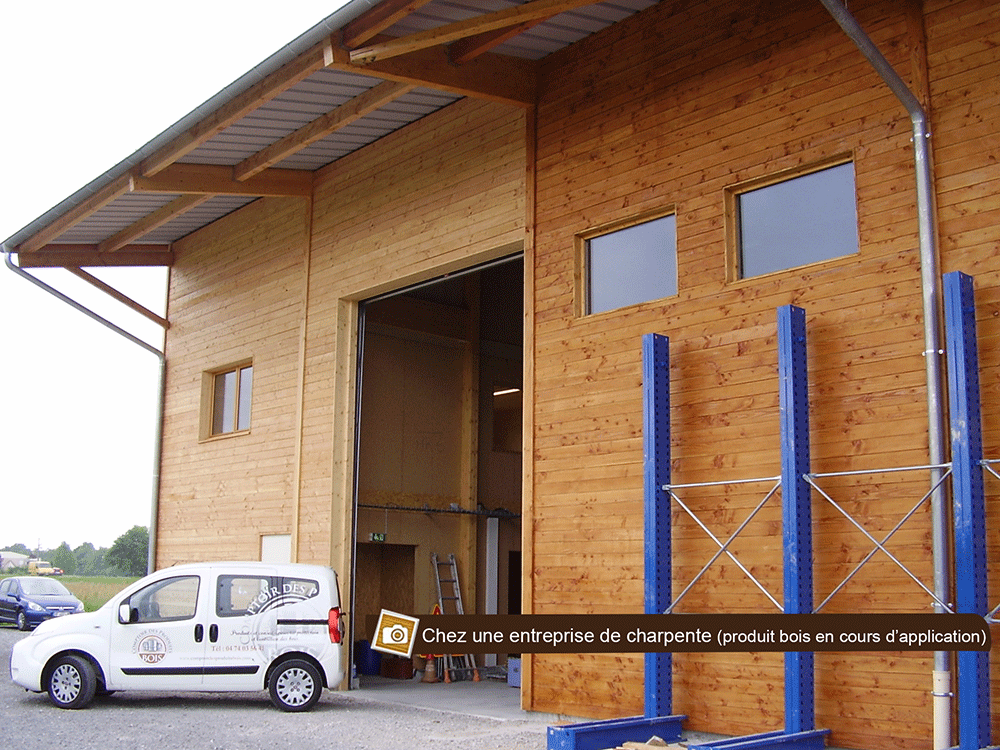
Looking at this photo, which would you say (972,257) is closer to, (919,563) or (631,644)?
(919,563)

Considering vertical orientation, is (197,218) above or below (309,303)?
above

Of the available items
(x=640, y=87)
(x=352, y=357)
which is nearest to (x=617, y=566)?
(x=640, y=87)

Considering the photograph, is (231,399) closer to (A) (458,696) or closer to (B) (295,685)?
(A) (458,696)

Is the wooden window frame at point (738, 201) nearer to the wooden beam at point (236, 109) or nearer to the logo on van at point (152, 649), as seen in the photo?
the wooden beam at point (236, 109)

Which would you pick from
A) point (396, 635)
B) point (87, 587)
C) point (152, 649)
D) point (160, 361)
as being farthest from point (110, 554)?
point (396, 635)

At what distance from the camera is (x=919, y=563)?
771cm

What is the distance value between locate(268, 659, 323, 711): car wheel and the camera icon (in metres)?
6.92

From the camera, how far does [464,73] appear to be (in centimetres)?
1078

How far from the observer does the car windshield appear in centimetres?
2277

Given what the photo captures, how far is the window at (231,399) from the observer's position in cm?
1598

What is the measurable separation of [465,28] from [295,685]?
691 cm

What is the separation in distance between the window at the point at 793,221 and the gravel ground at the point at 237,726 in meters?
4.71

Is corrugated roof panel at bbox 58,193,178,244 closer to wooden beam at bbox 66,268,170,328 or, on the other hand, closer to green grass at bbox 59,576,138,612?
wooden beam at bbox 66,268,170,328
